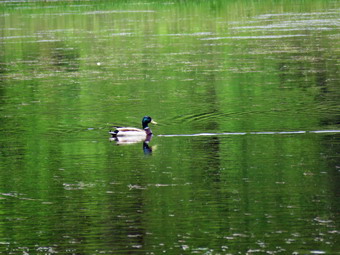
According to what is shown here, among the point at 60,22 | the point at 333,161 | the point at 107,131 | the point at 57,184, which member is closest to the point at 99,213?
the point at 57,184

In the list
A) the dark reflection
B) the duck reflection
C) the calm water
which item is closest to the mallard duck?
the duck reflection

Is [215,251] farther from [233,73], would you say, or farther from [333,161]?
[233,73]

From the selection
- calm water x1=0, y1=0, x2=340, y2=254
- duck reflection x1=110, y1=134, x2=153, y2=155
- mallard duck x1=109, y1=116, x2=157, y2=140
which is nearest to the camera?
calm water x1=0, y1=0, x2=340, y2=254

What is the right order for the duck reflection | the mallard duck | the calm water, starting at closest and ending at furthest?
the calm water, the duck reflection, the mallard duck

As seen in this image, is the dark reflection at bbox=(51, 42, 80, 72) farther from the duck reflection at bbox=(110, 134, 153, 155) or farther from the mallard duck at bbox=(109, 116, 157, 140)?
the duck reflection at bbox=(110, 134, 153, 155)

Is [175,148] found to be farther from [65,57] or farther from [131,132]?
[65,57]

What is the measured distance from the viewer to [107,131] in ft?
67.7

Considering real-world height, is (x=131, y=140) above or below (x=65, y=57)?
below

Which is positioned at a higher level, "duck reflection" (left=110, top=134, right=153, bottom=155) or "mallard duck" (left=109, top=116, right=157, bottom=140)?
"mallard duck" (left=109, top=116, right=157, bottom=140)

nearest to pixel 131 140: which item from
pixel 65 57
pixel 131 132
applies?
pixel 131 132

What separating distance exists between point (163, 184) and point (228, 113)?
25.2ft

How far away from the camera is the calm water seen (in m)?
12.4

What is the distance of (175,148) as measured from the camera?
60.0 feet

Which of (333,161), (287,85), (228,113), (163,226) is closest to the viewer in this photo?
(163,226)
